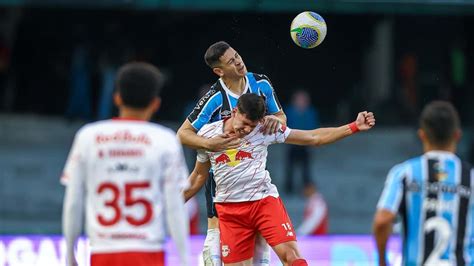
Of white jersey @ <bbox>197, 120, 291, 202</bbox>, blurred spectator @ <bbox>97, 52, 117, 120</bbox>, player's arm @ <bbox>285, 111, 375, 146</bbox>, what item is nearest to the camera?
player's arm @ <bbox>285, 111, 375, 146</bbox>

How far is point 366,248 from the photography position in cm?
1406

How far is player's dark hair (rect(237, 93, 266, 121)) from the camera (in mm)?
8930

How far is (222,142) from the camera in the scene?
364 inches

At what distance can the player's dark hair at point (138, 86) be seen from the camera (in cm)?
663

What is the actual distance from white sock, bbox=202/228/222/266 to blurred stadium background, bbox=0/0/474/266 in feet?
37.0

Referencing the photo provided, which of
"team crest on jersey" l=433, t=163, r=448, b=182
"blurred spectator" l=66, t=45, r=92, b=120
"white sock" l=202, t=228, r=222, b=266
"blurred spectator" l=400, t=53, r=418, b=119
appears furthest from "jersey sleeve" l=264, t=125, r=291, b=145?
"blurred spectator" l=400, t=53, r=418, b=119

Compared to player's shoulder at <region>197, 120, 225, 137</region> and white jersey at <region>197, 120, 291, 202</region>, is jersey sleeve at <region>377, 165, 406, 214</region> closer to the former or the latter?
white jersey at <region>197, 120, 291, 202</region>

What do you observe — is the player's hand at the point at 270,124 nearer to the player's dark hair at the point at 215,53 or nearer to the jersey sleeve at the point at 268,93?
the jersey sleeve at the point at 268,93

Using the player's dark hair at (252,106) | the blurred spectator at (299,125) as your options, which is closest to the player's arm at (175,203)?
the player's dark hair at (252,106)

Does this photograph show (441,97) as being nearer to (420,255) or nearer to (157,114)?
(157,114)

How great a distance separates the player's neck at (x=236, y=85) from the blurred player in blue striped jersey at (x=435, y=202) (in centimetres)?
319

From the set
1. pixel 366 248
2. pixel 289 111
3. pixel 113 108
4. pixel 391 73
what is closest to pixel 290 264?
pixel 366 248

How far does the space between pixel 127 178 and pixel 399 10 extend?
1643cm

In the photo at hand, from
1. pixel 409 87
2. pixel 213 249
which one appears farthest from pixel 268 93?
pixel 409 87
